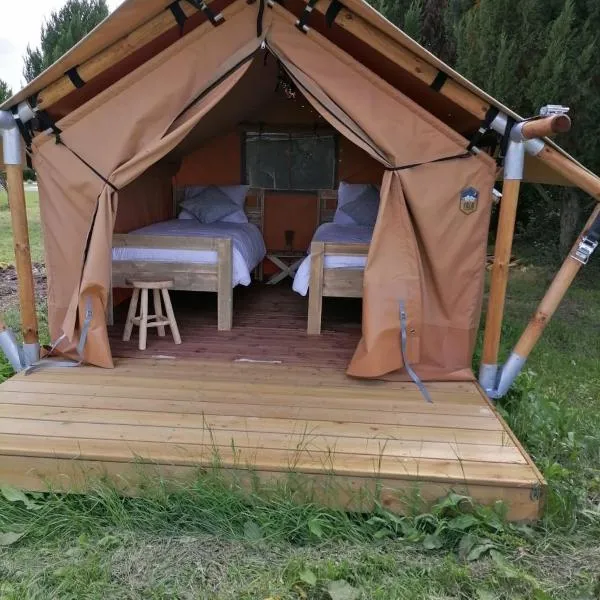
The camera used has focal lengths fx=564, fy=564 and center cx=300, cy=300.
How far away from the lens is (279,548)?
7.64 ft

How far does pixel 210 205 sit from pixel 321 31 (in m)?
3.34

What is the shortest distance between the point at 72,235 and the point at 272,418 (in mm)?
1761

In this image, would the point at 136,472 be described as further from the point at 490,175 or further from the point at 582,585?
the point at 490,175

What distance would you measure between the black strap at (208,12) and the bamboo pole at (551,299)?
2.43 metres

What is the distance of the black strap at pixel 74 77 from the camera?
11.0 ft

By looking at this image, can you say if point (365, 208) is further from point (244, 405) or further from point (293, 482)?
point (293, 482)

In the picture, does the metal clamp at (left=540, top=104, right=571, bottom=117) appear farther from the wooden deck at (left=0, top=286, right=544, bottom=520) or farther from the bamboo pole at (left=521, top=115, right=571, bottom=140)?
the wooden deck at (left=0, top=286, right=544, bottom=520)

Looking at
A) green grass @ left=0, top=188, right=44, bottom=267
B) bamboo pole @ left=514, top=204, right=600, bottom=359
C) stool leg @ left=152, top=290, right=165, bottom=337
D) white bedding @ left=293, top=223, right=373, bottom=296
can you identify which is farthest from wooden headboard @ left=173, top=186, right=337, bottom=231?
bamboo pole @ left=514, top=204, right=600, bottom=359

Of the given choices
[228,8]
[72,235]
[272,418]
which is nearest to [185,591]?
[272,418]

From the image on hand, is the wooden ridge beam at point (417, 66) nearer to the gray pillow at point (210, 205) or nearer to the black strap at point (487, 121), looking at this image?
the black strap at point (487, 121)

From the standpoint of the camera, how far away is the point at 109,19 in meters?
3.05

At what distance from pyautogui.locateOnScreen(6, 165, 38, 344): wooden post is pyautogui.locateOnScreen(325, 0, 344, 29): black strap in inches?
81.4

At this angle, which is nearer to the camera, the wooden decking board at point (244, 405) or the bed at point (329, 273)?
the wooden decking board at point (244, 405)

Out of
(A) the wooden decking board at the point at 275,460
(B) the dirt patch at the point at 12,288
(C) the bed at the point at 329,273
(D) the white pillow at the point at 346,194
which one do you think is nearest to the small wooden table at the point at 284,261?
(D) the white pillow at the point at 346,194
